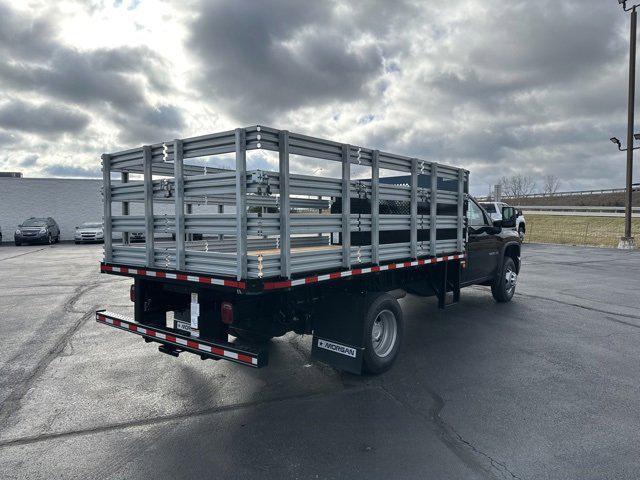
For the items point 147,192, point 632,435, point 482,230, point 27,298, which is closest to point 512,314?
point 482,230

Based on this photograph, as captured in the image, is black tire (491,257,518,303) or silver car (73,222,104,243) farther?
silver car (73,222,104,243)

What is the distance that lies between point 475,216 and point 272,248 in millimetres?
3799

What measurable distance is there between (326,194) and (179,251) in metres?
1.42

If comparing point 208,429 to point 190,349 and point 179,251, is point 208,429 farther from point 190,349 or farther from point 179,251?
point 179,251

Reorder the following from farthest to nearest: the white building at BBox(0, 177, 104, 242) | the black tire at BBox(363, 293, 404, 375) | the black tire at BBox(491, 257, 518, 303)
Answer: the white building at BBox(0, 177, 104, 242)
the black tire at BBox(491, 257, 518, 303)
the black tire at BBox(363, 293, 404, 375)

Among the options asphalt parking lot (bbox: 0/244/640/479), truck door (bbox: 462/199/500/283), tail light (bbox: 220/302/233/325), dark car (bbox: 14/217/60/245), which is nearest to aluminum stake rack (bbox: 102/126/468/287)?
tail light (bbox: 220/302/233/325)

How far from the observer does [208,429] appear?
3596mm

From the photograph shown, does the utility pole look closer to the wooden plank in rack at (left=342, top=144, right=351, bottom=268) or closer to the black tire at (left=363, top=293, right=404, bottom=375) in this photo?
the black tire at (left=363, top=293, right=404, bottom=375)

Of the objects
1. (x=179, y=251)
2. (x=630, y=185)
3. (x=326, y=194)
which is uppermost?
(x=630, y=185)

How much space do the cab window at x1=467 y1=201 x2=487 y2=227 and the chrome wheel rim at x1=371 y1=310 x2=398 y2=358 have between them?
3.25 m

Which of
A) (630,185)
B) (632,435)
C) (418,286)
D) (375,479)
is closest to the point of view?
(375,479)

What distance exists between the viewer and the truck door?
715 centimetres

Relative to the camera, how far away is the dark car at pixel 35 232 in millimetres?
24266

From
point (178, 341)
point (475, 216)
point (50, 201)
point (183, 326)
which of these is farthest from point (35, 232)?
point (475, 216)
